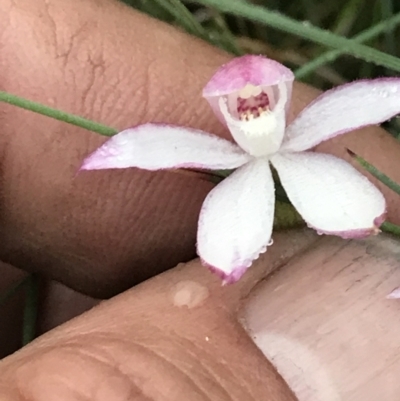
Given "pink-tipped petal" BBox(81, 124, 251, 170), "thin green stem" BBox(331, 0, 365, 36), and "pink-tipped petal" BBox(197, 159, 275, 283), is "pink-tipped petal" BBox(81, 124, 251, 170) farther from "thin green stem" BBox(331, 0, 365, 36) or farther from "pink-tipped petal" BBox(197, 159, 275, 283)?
"thin green stem" BBox(331, 0, 365, 36)

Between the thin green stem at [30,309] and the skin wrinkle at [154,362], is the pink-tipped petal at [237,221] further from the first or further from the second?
the thin green stem at [30,309]

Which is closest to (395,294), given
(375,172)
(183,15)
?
(375,172)

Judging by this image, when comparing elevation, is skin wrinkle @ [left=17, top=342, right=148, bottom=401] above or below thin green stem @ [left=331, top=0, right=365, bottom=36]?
below

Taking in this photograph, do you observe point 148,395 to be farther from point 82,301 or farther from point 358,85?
point 82,301

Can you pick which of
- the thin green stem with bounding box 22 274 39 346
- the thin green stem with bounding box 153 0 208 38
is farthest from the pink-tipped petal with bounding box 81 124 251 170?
the thin green stem with bounding box 22 274 39 346

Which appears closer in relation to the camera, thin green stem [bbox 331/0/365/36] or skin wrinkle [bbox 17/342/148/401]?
skin wrinkle [bbox 17/342/148/401]

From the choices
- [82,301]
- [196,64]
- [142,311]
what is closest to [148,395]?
[142,311]

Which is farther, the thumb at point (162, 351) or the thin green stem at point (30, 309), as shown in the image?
the thin green stem at point (30, 309)

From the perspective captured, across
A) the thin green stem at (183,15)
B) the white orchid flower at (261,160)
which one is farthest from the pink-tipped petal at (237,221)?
the thin green stem at (183,15)
